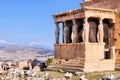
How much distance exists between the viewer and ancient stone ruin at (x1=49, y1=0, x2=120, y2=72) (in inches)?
1155

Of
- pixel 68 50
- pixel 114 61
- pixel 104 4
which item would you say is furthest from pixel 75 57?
pixel 104 4

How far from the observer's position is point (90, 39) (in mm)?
31047

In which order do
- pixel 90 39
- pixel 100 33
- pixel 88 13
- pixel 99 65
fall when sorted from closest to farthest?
pixel 99 65, pixel 88 13, pixel 100 33, pixel 90 39

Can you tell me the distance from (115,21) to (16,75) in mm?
9647

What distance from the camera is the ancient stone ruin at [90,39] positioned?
29.3 meters

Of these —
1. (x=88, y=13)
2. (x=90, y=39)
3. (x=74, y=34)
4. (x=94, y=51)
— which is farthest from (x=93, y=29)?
(x=94, y=51)

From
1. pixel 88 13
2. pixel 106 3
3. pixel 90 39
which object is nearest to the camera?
pixel 88 13

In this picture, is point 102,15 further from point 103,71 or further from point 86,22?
point 103,71

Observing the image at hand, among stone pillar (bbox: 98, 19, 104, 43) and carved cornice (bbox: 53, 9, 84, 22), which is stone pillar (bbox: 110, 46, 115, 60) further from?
carved cornice (bbox: 53, 9, 84, 22)

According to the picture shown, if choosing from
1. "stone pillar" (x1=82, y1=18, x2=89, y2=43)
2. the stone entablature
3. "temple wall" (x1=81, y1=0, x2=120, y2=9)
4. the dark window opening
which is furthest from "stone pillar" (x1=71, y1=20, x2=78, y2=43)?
"temple wall" (x1=81, y1=0, x2=120, y2=9)

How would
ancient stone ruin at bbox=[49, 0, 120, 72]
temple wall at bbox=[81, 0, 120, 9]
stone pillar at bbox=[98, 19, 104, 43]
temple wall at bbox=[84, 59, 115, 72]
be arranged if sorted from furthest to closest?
1. temple wall at bbox=[81, 0, 120, 9]
2. stone pillar at bbox=[98, 19, 104, 43]
3. ancient stone ruin at bbox=[49, 0, 120, 72]
4. temple wall at bbox=[84, 59, 115, 72]

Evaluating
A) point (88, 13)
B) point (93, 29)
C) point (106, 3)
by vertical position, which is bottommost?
Answer: point (93, 29)

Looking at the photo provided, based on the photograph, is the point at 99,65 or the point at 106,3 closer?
the point at 99,65

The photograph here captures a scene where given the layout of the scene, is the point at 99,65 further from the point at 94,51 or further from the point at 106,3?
the point at 106,3
